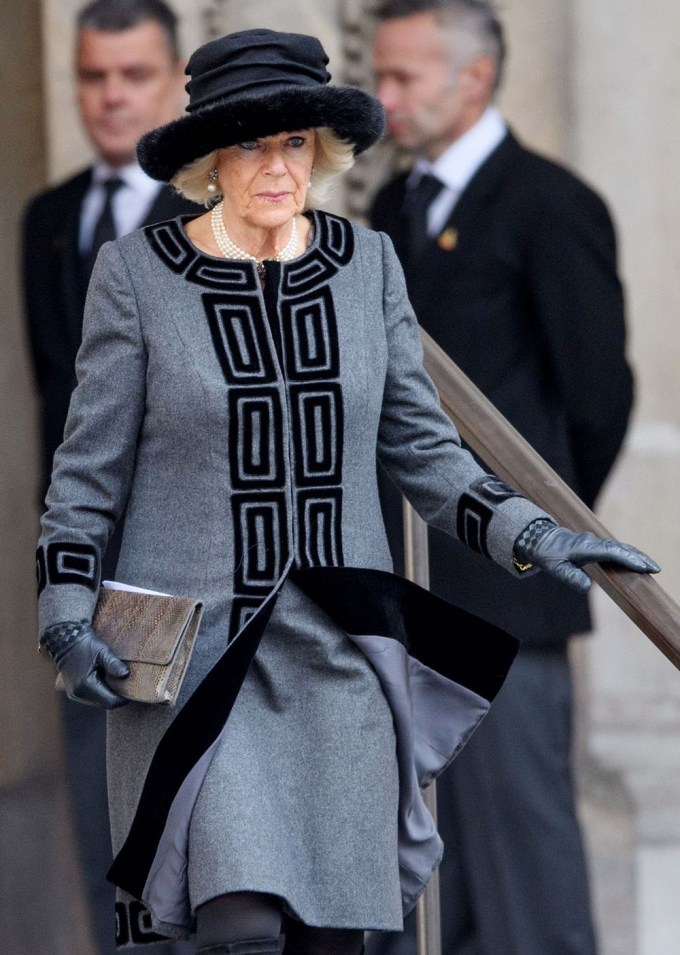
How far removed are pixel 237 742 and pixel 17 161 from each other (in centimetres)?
304

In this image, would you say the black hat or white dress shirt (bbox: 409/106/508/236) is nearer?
the black hat

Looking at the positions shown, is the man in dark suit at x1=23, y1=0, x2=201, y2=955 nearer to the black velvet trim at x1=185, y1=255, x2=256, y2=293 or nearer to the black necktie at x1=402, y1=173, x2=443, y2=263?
the black necktie at x1=402, y1=173, x2=443, y2=263

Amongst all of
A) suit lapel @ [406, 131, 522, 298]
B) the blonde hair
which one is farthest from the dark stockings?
suit lapel @ [406, 131, 522, 298]

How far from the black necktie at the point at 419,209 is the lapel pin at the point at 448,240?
69 millimetres

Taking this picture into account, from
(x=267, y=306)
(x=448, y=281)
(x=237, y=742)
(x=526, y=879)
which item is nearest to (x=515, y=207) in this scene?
(x=448, y=281)

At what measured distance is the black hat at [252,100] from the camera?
10.2ft

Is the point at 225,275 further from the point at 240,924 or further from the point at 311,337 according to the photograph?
the point at 240,924

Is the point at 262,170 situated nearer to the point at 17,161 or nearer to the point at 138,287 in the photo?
the point at 138,287

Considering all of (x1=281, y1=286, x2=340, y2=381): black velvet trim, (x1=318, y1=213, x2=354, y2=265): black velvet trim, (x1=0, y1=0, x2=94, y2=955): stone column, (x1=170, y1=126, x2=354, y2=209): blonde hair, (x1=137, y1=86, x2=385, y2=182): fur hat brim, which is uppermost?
(x1=137, y1=86, x2=385, y2=182): fur hat brim

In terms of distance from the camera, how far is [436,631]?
330 cm

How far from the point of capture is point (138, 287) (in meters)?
3.19

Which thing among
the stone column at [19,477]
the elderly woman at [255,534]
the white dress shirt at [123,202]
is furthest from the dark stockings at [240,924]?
the stone column at [19,477]

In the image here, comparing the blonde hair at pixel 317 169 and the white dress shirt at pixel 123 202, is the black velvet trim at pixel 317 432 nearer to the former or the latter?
the blonde hair at pixel 317 169

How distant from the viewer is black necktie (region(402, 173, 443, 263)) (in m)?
5.08
